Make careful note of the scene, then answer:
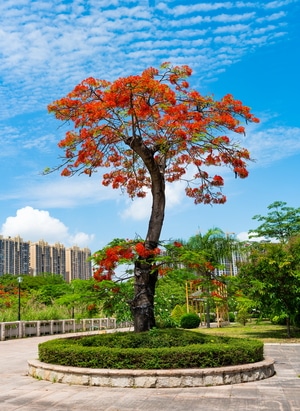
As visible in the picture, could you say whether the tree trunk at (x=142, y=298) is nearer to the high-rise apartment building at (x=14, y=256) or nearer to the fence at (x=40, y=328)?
the fence at (x=40, y=328)

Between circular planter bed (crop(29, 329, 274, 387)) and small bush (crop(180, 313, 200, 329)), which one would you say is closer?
circular planter bed (crop(29, 329, 274, 387))

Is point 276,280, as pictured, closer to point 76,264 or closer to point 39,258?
point 39,258

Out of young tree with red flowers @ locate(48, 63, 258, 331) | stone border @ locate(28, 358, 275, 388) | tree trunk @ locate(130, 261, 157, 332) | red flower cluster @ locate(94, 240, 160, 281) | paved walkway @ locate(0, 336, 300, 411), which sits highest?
young tree with red flowers @ locate(48, 63, 258, 331)

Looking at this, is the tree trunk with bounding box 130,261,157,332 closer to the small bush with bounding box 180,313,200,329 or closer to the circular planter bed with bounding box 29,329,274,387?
the circular planter bed with bounding box 29,329,274,387

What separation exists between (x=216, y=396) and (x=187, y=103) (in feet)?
22.0

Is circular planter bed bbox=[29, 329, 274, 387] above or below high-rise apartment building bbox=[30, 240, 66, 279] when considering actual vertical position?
below

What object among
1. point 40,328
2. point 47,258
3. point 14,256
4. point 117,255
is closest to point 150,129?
point 117,255

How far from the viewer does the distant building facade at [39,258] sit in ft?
262

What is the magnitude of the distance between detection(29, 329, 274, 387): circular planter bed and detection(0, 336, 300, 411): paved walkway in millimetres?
203

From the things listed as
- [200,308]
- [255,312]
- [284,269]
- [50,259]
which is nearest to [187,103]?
[284,269]

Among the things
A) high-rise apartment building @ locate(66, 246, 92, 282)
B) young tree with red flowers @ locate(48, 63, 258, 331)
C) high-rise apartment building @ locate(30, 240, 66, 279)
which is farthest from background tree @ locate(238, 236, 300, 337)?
high-rise apartment building @ locate(66, 246, 92, 282)

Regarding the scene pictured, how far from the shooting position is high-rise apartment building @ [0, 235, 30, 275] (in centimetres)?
7850

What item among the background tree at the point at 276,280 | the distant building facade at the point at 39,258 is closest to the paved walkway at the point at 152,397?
the background tree at the point at 276,280

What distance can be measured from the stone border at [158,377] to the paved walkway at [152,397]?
0.17 m
